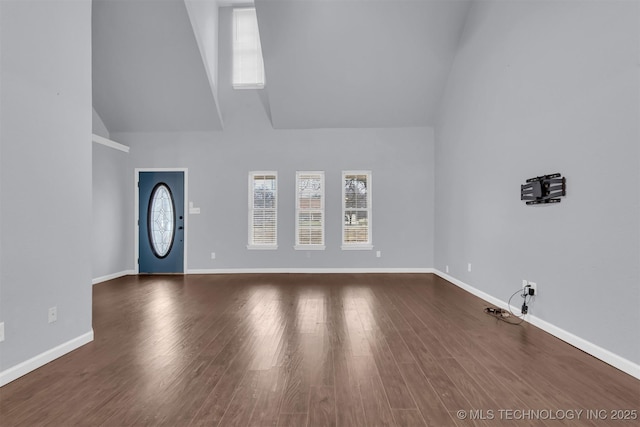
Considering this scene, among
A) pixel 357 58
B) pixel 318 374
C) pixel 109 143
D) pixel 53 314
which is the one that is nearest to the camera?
pixel 318 374

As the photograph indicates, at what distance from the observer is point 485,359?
8.26 ft

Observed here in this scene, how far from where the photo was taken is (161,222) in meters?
6.48

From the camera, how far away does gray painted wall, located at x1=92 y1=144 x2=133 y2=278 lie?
5758mm

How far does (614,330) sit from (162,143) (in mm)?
7472

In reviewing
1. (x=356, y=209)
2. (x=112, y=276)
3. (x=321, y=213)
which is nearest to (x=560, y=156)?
(x=356, y=209)

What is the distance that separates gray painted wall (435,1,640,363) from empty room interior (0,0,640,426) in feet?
0.08

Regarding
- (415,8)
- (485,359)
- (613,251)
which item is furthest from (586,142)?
(415,8)

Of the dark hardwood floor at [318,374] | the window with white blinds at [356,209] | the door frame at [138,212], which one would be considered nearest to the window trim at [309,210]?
the window with white blinds at [356,209]

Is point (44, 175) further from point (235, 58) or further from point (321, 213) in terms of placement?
point (235, 58)

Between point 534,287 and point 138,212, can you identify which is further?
point 138,212

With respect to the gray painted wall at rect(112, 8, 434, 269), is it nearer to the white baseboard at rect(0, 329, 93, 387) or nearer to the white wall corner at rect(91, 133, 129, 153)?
the white wall corner at rect(91, 133, 129, 153)

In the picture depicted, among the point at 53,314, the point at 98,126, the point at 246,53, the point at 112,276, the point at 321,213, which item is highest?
the point at 246,53

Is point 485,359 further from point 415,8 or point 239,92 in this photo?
point 239,92

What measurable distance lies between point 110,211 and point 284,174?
3578mm
